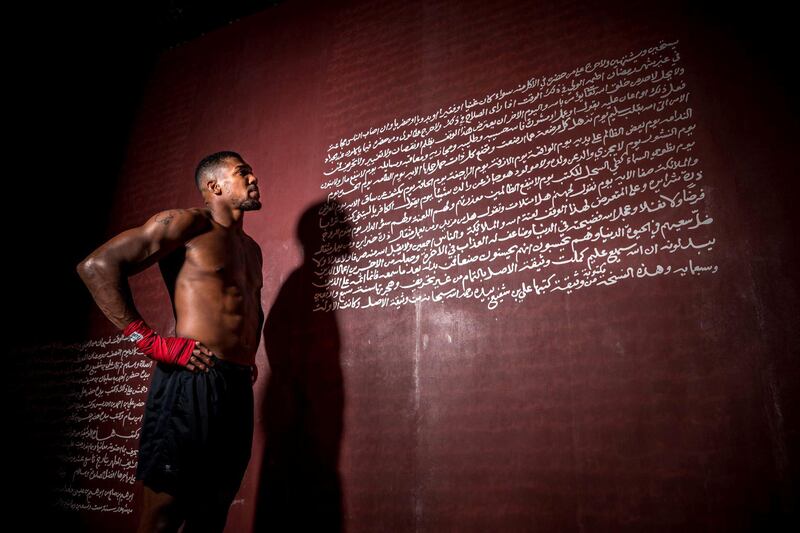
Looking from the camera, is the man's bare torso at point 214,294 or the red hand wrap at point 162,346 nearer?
the red hand wrap at point 162,346

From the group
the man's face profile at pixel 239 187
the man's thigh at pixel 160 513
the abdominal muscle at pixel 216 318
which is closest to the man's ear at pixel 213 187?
the man's face profile at pixel 239 187

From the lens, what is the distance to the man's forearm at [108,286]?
1684mm

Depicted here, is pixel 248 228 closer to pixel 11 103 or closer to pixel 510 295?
pixel 510 295

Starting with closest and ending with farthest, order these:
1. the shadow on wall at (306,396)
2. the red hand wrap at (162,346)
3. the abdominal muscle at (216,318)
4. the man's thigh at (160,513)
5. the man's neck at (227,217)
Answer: the man's thigh at (160,513) < the red hand wrap at (162,346) < the abdominal muscle at (216,318) < the man's neck at (227,217) < the shadow on wall at (306,396)

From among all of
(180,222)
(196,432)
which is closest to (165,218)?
(180,222)

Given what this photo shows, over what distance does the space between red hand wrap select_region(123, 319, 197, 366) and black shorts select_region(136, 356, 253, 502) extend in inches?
3.4

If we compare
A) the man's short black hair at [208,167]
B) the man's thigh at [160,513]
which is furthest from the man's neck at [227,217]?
the man's thigh at [160,513]

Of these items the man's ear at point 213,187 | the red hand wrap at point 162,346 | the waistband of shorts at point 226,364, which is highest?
the man's ear at point 213,187

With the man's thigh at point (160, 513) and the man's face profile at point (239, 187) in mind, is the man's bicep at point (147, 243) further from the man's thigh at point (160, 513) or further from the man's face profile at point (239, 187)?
the man's thigh at point (160, 513)

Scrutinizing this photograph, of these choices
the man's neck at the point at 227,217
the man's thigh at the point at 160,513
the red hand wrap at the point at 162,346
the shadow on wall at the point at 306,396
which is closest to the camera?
the man's thigh at the point at 160,513

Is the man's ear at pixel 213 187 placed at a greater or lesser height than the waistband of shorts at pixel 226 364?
greater

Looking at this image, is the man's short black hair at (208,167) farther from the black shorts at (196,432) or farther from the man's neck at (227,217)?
the black shorts at (196,432)

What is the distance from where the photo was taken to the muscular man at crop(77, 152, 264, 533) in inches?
64.1

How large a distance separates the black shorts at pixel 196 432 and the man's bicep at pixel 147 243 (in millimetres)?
405
